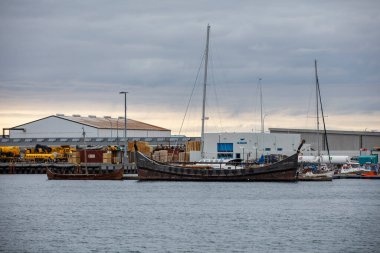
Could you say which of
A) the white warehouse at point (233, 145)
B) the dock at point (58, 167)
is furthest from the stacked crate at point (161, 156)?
the white warehouse at point (233, 145)

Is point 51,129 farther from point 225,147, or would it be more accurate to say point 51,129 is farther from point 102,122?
point 225,147

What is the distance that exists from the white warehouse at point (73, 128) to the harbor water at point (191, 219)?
74.6 metres

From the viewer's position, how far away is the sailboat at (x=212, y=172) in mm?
111812

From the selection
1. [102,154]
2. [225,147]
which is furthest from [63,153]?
[225,147]

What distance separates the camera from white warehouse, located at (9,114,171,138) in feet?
598

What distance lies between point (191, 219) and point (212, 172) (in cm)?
4422

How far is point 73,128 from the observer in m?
184

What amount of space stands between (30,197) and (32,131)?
97.9 meters

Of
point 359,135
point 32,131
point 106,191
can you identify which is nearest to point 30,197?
point 106,191

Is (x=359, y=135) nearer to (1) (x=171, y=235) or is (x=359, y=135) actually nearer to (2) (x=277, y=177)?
(2) (x=277, y=177)

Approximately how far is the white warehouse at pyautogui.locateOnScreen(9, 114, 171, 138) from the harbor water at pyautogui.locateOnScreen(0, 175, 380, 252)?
7458 centimetres

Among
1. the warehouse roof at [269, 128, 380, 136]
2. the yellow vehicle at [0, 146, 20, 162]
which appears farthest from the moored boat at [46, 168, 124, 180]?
the warehouse roof at [269, 128, 380, 136]

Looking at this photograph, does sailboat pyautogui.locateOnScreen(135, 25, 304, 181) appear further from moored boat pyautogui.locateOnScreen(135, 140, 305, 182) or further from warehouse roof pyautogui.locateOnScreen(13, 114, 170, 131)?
warehouse roof pyautogui.locateOnScreen(13, 114, 170, 131)

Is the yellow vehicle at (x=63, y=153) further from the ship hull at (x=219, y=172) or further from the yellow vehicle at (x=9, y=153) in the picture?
the ship hull at (x=219, y=172)
